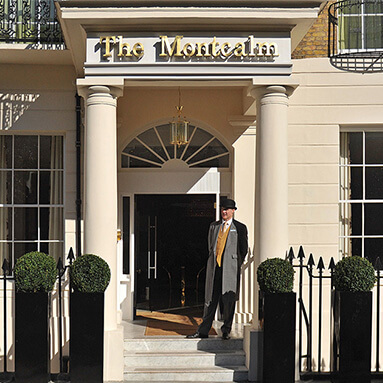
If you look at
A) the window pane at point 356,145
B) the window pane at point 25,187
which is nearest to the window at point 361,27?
the window pane at point 356,145

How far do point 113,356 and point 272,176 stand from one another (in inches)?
113

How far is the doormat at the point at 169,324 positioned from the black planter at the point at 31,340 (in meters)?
2.14

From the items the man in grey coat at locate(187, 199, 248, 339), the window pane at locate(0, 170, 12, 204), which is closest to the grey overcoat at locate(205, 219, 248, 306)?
the man in grey coat at locate(187, 199, 248, 339)

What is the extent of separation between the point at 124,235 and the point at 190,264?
166 centimetres

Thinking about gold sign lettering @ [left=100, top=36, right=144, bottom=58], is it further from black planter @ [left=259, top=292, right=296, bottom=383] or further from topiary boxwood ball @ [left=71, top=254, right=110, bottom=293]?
black planter @ [left=259, top=292, right=296, bottom=383]

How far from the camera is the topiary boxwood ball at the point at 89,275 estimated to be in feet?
25.5

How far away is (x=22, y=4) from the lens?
10445 millimetres

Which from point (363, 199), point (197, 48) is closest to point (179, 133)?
point (197, 48)

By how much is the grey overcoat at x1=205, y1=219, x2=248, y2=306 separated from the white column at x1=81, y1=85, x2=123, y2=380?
1.49m

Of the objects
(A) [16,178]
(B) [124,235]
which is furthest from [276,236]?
(A) [16,178]

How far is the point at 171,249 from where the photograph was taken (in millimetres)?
12000

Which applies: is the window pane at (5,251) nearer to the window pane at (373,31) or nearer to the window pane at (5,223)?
the window pane at (5,223)

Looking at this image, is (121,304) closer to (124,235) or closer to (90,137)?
(124,235)

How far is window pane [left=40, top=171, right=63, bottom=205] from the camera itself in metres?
10.7
